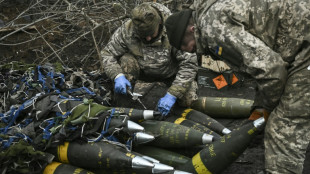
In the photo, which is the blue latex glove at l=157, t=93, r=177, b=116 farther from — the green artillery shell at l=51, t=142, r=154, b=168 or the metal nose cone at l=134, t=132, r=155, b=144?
the green artillery shell at l=51, t=142, r=154, b=168

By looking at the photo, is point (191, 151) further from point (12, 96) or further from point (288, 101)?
point (12, 96)

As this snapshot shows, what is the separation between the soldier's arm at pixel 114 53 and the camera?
444 cm

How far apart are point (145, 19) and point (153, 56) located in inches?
24.6

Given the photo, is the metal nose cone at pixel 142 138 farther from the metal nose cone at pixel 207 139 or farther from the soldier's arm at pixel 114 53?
the soldier's arm at pixel 114 53

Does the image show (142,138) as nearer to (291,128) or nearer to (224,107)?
(291,128)

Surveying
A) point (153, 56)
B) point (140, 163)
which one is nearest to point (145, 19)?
point (153, 56)

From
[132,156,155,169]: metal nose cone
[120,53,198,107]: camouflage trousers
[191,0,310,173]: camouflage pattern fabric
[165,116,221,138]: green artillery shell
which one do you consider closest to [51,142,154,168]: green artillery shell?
[132,156,155,169]: metal nose cone

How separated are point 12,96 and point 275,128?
8.57 feet

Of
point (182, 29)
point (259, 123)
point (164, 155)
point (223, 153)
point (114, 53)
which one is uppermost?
point (182, 29)

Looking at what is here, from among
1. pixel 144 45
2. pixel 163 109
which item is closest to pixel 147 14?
pixel 144 45

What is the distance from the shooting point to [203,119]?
3.97 metres

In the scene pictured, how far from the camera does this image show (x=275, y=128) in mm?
2752

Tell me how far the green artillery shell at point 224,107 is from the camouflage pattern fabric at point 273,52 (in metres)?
1.40

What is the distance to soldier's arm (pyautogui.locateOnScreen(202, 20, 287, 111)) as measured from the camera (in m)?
2.43
